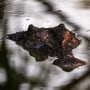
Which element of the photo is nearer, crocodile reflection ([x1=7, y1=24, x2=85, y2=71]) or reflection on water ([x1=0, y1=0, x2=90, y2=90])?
reflection on water ([x1=0, y1=0, x2=90, y2=90])

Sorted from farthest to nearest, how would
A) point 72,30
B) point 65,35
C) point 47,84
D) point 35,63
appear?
point 72,30, point 65,35, point 35,63, point 47,84

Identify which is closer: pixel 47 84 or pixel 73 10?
pixel 47 84

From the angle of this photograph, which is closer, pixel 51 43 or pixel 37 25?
pixel 51 43

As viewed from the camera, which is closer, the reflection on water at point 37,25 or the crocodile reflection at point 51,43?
the reflection on water at point 37,25

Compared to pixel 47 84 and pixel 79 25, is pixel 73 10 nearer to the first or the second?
pixel 79 25

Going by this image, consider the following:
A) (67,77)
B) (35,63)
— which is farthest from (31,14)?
(67,77)

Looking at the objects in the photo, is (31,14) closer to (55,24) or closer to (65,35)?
(55,24)

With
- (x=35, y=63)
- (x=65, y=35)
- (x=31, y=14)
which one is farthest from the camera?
(x=31, y=14)
